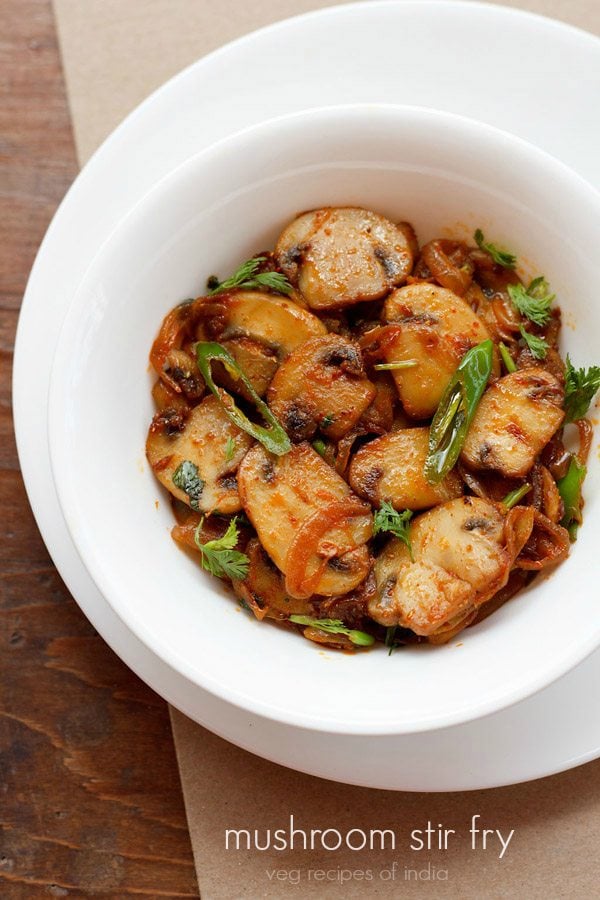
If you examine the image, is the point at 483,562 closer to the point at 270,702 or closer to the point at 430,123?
the point at 270,702

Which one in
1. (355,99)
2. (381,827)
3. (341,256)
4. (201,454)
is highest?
(355,99)

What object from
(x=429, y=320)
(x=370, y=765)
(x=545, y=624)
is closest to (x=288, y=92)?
(x=429, y=320)

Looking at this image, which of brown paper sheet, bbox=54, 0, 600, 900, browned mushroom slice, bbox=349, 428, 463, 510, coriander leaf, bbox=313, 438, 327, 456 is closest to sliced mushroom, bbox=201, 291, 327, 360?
coriander leaf, bbox=313, 438, 327, 456

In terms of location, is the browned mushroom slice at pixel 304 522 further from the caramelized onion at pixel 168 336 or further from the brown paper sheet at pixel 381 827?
the brown paper sheet at pixel 381 827

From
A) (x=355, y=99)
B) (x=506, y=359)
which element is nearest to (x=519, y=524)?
(x=506, y=359)

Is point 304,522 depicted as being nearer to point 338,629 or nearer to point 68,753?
point 338,629

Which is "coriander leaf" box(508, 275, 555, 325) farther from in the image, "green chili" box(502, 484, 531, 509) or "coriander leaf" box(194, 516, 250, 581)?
"coriander leaf" box(194, 516, 250, 581)
